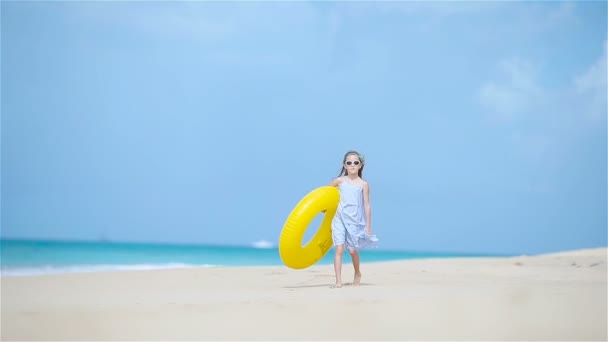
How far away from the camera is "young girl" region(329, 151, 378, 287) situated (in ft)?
21.5

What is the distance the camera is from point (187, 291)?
5996mm

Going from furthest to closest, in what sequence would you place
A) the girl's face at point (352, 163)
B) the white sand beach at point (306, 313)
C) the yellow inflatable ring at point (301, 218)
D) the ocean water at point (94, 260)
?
1. the ocean water at point (94, 260)
2. the girl's face at point (352, 163)
3. the yellow inflatable ring at point (301, 218)
4. the white sand beach at point (306, 313)

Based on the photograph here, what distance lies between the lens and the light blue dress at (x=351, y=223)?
6.55 meters

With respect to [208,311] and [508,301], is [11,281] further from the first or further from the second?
[508,301]

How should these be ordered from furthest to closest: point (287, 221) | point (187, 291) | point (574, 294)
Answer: point (287, 221) → point (187, 291) → point (574, 294)

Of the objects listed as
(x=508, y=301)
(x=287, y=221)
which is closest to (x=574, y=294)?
(x=508, y=301)

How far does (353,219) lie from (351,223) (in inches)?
1.8

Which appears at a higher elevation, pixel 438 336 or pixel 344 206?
pixel 344 206

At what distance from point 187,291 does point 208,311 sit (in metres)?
1.72

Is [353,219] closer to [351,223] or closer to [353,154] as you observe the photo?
[351,223]

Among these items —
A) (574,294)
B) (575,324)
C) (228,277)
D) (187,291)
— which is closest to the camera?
(575,324)

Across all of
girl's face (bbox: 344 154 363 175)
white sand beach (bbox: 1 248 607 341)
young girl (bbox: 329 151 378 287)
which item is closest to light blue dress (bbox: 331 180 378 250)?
young girl (bbox: 329 151 378 287)

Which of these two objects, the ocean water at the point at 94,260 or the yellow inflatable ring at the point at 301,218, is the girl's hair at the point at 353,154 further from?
the ocean water at the point at 94,260

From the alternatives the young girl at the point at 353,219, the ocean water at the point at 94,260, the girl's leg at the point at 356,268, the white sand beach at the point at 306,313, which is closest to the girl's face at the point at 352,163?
the young girl at the point at 353,219
